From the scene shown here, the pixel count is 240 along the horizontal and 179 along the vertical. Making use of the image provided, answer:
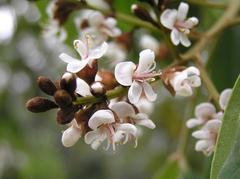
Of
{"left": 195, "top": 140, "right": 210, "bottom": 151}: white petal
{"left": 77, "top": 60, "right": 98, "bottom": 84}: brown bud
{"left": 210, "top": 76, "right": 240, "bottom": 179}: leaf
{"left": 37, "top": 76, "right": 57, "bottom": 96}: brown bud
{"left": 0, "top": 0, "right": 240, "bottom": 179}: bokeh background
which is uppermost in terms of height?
{"left": 37, "top": 76, "right": 57, "bottom": 96}: brown bud

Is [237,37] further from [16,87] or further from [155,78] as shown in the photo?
[16,87]

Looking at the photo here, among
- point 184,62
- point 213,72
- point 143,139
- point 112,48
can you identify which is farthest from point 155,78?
point 143,139

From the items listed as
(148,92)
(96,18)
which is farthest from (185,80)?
(96,18)

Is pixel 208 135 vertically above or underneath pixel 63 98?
underneath

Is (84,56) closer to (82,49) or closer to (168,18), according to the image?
(82,49)

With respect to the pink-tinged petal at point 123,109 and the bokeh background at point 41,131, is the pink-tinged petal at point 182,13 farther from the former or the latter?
the bokeh background at point 41,131

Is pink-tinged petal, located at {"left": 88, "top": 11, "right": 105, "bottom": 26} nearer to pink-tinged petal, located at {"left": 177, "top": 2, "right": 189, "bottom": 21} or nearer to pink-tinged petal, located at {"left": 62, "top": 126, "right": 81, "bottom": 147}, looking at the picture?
pink-tinged petal, located at {"left": 177, "top": 2, "right": 189, "bottom": 21}

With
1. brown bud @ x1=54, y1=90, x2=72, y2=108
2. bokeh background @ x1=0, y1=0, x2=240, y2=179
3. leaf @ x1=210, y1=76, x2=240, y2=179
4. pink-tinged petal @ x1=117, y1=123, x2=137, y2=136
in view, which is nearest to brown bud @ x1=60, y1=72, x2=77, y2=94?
brown bud @ x1=54, y1=90, x2=72, y2=108
